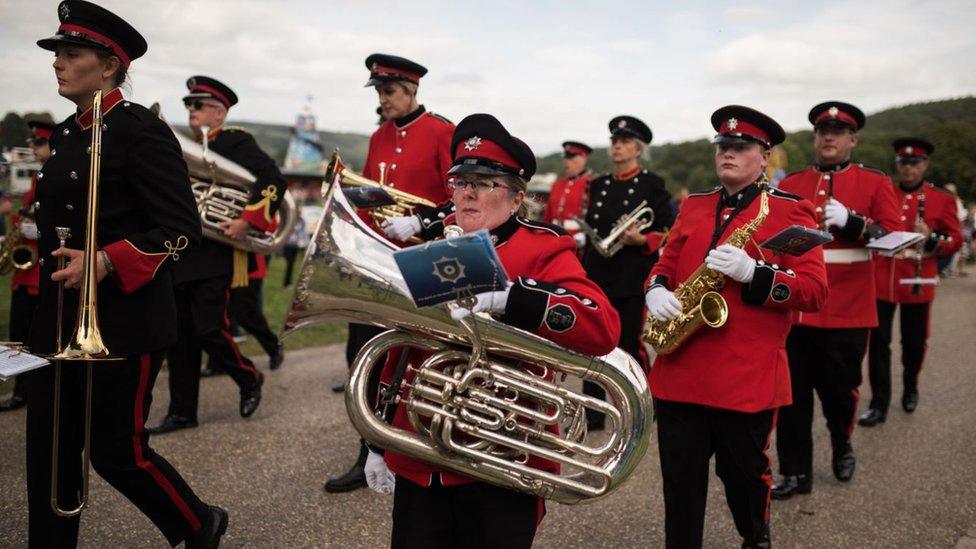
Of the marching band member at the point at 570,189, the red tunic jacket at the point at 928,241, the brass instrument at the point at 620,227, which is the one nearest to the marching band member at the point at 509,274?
the brass instrument at the point at 620,227

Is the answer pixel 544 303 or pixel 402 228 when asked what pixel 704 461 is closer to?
pixel 544 303

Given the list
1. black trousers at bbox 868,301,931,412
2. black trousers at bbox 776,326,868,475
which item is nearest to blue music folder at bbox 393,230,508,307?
black trousers at bbox 776,326,868,475

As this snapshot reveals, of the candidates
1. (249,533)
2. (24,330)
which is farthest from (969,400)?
(24,330)

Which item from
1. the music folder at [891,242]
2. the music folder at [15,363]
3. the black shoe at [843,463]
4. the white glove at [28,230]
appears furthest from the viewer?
the white glove at [28,230]

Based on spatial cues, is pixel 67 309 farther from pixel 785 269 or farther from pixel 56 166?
pixel 785 269

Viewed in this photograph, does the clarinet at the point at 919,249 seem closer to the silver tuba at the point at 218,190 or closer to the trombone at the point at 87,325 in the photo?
the silver tuba at the point at 218,190

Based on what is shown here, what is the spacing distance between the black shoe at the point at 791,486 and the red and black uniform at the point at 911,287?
2.30 metres

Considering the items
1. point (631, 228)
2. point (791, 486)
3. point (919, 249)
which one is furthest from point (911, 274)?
point (791, 486)

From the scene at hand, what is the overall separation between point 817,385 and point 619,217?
6.98ft

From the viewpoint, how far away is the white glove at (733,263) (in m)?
3.13

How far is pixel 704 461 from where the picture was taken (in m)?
3.39

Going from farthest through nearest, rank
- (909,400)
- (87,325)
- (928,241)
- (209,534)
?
1. (928,241)
2. (909,400)
3. (209,534)
4. (87,325)

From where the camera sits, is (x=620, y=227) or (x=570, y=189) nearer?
(x=620, y=227)

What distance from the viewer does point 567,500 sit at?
2510 mm
